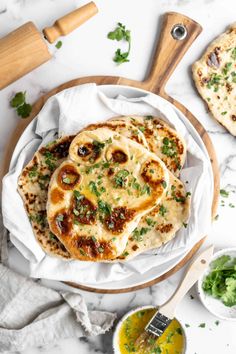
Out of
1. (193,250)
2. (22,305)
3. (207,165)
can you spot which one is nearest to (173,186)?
(207,165)

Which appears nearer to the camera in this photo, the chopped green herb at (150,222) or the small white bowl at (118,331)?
the chopped green herb at (150,222)

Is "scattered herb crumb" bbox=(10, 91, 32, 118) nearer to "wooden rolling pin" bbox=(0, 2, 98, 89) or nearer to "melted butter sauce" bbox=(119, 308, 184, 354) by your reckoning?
"wooden rolling pin" bbox=(0, 2, 98, 89)

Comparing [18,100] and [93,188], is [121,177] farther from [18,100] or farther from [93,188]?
[18,100]

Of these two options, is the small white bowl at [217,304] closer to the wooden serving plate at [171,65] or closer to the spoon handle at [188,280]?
the spoon handle at [188,280]

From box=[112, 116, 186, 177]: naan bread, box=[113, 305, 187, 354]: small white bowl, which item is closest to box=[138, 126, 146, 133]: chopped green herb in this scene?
box=[112, 116, 186, 177]: naan bread

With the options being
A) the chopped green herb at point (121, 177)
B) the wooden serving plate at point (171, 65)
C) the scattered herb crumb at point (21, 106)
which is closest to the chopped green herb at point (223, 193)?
the wooden serving plate at point (171, 65)
